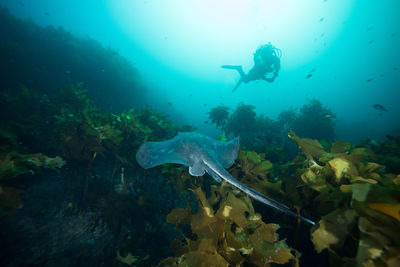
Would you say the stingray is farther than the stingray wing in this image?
No

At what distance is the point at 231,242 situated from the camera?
5.25ft

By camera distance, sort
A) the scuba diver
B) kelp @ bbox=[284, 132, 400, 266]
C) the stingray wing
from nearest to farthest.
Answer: kelp @ bbox=[284, 132, 400, 266] → the stingray wing → the scuba diver

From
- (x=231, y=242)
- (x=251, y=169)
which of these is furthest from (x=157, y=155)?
(x=231, y=242)

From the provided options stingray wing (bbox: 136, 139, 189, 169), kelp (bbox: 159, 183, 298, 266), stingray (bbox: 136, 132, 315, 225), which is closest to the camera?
kelp (bbox: 159, 183, 298, 266)

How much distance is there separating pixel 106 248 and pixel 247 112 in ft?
36.9

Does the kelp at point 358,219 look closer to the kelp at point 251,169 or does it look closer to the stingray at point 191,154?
the kelp at point 251,169

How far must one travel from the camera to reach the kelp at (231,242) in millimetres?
1501

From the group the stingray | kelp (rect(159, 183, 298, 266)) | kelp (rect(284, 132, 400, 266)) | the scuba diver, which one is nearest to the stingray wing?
the stingray

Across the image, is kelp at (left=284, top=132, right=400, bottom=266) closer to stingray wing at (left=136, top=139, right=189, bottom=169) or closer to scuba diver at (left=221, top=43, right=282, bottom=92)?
stingray wing at (left=136, top=139, right=189, bottom=169)

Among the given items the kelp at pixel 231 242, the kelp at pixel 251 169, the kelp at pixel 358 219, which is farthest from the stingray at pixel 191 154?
the kelp at pixel 358 219

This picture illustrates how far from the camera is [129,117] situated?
15.8 ft

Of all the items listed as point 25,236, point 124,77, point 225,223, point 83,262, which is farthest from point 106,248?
point 124,77

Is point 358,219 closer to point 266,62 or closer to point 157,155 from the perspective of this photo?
point 157,155

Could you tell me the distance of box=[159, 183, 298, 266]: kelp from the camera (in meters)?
1.50
